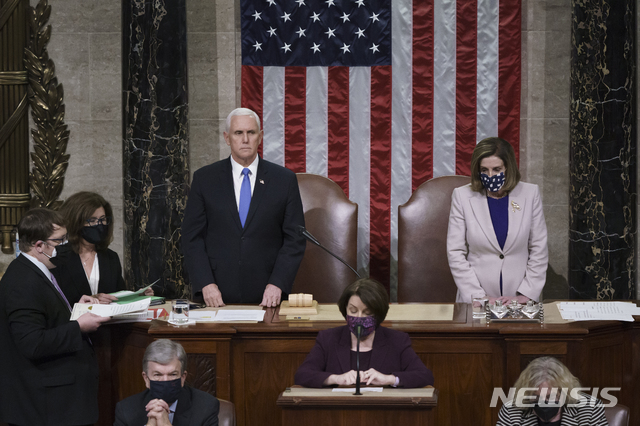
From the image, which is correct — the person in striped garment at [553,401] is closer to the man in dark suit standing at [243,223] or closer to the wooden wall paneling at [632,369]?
the wooden wall paneling at [632,369]

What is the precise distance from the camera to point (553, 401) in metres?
3.42

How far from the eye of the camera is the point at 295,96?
716cm

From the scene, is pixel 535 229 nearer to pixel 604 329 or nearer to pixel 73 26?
pixel 604 329

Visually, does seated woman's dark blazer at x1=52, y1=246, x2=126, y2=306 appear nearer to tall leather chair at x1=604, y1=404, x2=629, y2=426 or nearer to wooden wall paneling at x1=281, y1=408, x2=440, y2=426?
wooden wall paneling at x1=281, y1=408, x2=440, y2=426

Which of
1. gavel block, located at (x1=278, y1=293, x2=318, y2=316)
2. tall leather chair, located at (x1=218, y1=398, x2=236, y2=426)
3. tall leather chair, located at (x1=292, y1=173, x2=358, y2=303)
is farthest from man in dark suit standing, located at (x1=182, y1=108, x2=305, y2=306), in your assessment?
tall leather chair, located at (x1=218, y1=398, x2=236, y2=426)

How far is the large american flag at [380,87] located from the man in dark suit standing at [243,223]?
2032 millimetres

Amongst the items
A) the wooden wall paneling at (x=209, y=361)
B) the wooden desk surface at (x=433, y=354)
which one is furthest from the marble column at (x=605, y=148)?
the wooden wall paneling at (x=209, y=361)

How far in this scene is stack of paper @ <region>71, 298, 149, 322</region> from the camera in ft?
13.8

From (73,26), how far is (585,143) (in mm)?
4553

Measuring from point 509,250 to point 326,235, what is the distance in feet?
5.92

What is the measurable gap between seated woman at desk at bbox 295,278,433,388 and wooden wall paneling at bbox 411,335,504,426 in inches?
19.3

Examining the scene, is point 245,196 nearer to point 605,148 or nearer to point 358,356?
point 358,356

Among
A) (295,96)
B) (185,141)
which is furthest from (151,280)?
(295,96)

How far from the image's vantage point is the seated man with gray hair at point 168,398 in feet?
11.4
